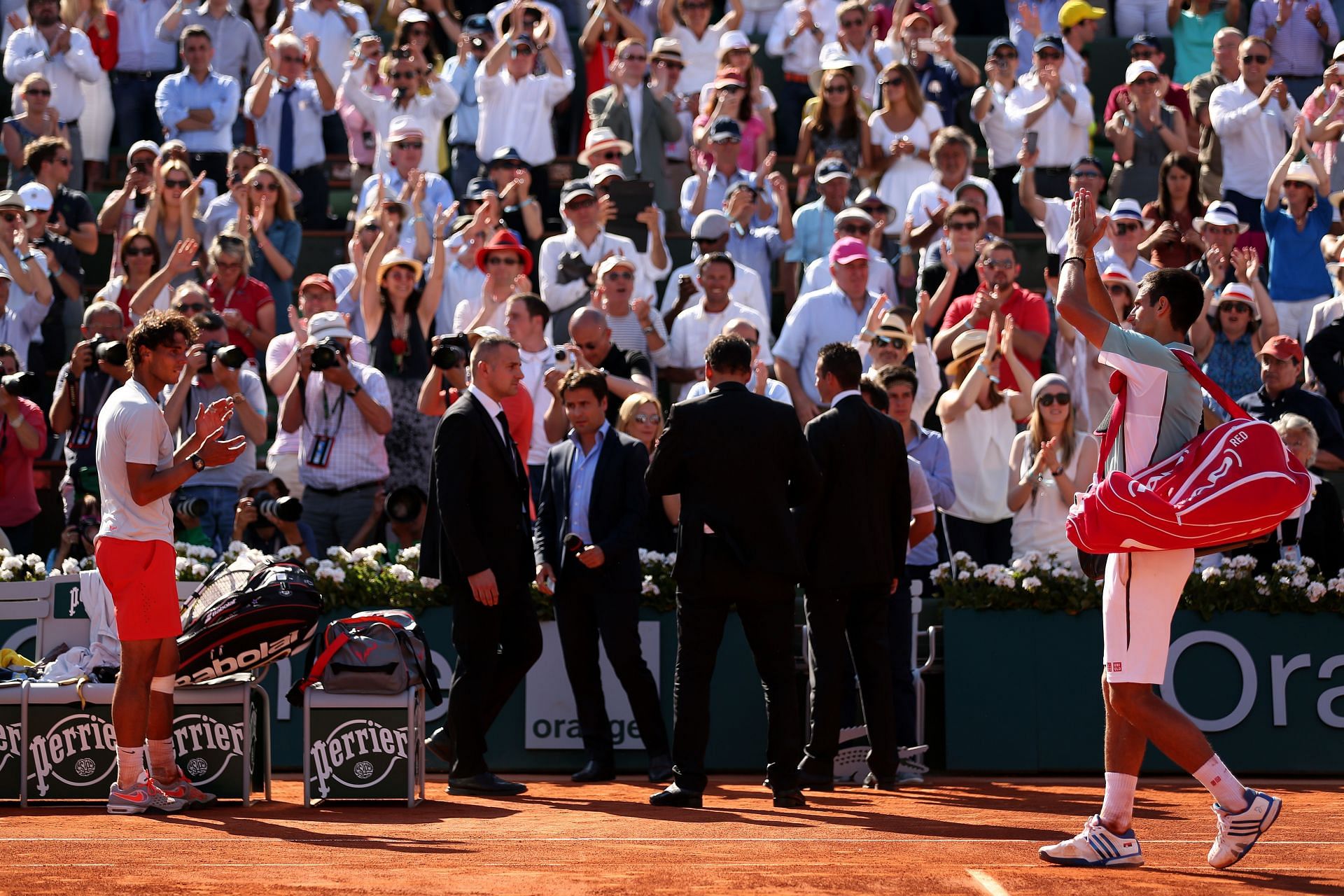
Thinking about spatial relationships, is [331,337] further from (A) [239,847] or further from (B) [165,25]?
(B) [165,25]

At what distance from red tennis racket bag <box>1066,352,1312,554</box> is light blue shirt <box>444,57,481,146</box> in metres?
10.6

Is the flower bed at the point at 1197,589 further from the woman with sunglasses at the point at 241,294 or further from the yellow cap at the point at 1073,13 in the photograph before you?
the yellow cap at the point at 1073,13

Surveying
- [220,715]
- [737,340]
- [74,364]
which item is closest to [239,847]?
[220,715]

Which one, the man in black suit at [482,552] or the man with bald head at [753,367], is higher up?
the man with bald head at [753,367]

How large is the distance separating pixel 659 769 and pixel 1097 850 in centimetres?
337

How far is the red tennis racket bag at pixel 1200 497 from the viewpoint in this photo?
20.2ft

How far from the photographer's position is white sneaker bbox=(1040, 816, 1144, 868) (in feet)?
20.7

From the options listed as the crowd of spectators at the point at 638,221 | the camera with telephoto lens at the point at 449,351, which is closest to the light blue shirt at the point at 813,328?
the crowd of spectators at the point at 638,221

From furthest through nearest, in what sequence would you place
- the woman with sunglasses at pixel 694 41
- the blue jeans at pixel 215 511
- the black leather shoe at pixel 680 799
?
the woman with sunglasses at pixel 694 41 → the blue jeans at pixel 215 511 → the black leather shoe at pixel 680 799

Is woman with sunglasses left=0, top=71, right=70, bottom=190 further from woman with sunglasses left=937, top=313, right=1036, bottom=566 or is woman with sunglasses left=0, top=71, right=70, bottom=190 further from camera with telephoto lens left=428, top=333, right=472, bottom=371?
woman with sunglasses left=937, top=313, right=1036, bottom=566

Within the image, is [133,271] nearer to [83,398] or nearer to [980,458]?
[83,398]

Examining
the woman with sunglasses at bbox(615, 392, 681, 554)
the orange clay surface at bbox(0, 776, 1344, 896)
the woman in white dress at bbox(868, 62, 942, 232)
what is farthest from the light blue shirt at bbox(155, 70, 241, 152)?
the orange clay surface at bbox(0, 776, 1344, 896)

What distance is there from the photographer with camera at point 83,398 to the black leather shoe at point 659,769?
4.40 metres

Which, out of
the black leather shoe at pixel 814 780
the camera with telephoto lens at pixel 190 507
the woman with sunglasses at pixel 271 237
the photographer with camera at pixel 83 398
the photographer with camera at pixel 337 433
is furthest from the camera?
the woman with sunglasses at pixel 271 237
